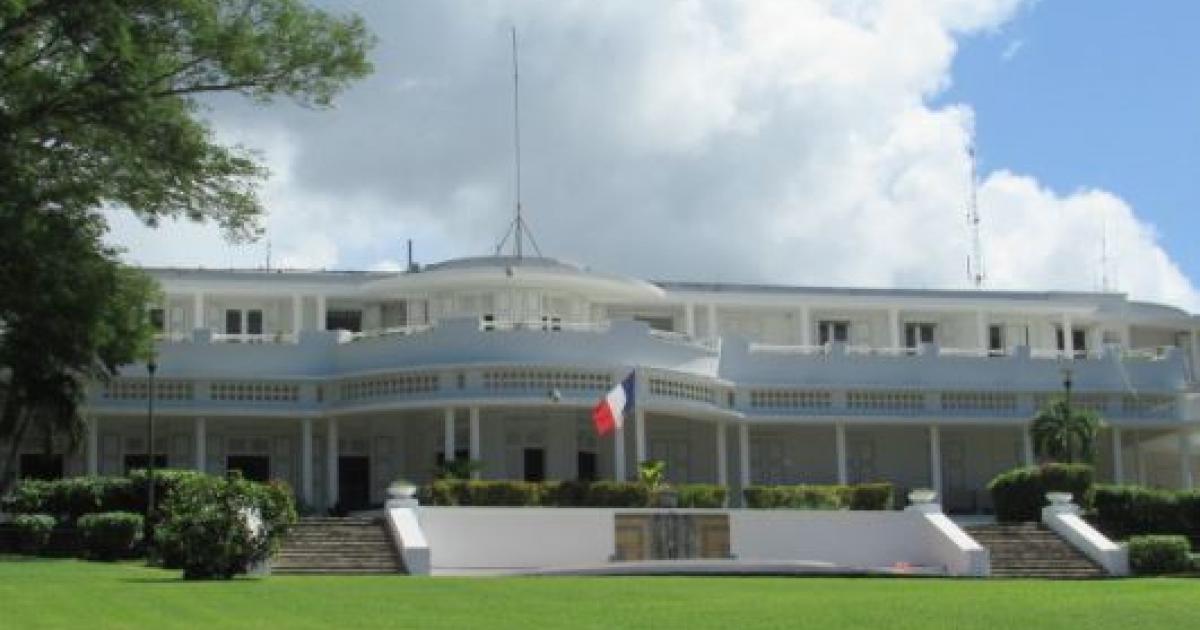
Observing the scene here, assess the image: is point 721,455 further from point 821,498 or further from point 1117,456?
point 1117,456

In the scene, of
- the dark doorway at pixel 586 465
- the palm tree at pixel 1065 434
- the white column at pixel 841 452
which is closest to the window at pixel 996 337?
the palm tree at pixel 1065 434

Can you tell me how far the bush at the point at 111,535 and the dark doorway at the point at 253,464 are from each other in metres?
10.8

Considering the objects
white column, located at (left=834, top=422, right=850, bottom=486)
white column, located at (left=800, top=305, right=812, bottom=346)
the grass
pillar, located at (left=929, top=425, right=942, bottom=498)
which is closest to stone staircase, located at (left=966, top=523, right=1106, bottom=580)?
pillar, located at (left=929, top=425, right=942, bottom=498)

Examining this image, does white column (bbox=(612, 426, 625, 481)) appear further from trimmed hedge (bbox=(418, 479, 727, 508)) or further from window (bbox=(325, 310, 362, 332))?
window (bbox=(325, 310, 362, 332))

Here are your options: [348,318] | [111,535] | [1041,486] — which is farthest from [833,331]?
[111,535]

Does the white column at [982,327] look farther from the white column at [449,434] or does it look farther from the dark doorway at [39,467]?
the dark doorway at [39,467]

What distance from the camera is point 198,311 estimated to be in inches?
2002

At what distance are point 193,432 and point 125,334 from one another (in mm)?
15879

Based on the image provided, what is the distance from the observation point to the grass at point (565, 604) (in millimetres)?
18578

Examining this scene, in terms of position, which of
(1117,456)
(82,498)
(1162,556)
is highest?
(1117,456)

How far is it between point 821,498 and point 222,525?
62.9ft

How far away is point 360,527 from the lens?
125 ft

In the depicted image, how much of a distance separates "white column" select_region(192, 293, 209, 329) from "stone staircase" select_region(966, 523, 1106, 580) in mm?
23047

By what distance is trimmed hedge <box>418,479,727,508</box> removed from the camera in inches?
1544
